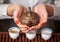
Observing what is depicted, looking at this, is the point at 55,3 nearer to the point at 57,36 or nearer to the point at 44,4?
the point at 44,4

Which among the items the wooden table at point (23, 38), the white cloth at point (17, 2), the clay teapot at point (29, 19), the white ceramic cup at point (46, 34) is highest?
the white cloth at point (17, 2)

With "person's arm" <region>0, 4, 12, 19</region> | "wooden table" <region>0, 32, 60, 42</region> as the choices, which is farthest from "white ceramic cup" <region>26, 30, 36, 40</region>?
"person's arm" <region>0, 4, 12, 19</region>

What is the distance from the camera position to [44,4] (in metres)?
0.66

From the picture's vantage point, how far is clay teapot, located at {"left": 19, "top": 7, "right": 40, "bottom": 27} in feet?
1.80

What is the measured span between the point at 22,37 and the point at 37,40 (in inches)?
2.2

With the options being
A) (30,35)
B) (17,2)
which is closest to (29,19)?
(30,35)

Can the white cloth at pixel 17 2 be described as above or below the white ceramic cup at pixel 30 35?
above

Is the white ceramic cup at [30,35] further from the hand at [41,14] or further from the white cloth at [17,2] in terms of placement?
the white cloth at [17,2]

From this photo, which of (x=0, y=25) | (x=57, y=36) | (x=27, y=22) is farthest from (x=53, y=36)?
(x=0, y=25)

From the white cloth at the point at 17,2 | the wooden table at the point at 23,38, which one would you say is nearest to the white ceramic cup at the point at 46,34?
the wooden table at the point at 23,38

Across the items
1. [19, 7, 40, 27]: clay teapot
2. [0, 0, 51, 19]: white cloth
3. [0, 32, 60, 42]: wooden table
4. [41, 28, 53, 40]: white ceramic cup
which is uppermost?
[0, 0, 51, 19]: white cloth

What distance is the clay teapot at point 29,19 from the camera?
55cm

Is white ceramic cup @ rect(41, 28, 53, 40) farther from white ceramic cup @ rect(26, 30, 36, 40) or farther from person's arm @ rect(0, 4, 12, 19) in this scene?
person's arm @ rect(0, 4, 12, 19)

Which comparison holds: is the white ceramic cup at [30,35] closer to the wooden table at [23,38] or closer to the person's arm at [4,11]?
the wooden table at [23,38]
